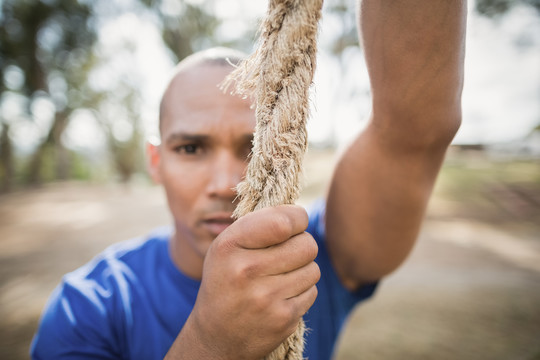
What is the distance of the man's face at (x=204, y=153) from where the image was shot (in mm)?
1077

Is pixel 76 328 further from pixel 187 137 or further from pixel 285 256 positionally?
pixel 285 256

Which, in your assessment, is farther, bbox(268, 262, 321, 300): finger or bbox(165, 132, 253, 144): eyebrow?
bbox(165, 132, 253, 144): eyebrow

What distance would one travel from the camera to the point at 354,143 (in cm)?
105

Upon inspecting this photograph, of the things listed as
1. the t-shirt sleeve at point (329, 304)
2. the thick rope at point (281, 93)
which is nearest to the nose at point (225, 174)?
the thick rope at point (281, 93)

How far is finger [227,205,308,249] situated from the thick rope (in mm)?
53

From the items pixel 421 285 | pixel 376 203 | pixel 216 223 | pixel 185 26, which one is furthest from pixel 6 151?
pixel 376 203

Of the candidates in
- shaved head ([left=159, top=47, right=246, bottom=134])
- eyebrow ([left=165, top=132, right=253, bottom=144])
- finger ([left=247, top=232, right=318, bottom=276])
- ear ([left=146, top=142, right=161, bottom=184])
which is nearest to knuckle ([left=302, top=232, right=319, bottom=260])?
finger ([left=247, top=232, right=318, bottom=276])

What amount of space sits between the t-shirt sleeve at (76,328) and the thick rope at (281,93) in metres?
0.93

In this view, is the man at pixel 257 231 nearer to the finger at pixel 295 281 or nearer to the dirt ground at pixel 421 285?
the finger at pixel 295 281

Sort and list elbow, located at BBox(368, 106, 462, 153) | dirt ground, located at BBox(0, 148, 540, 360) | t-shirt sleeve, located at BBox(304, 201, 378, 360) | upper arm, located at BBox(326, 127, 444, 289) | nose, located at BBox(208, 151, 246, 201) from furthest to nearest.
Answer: dirt ground, located at BBox(0, 148, 540, 360), t-shirt sleeve, located at BBox(304, 201, 378, 360), nose, located at BBox(208, 151, 246, 201), upper arm, located at BBox(326, 127, 444, 289), elbow, located at BBox(368, 106, 462, 153)

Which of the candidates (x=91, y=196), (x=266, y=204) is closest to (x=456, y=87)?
(x=266, y=204)

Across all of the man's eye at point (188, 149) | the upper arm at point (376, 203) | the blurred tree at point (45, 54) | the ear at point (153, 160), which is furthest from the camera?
the blurred tree at point (45, 54)

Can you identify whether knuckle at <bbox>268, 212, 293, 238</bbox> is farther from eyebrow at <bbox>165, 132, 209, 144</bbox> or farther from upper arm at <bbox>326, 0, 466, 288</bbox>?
eyebrow at <bbox>165, 132, 209, 144</bbox>

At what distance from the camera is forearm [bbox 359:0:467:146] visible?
66 centimetres
